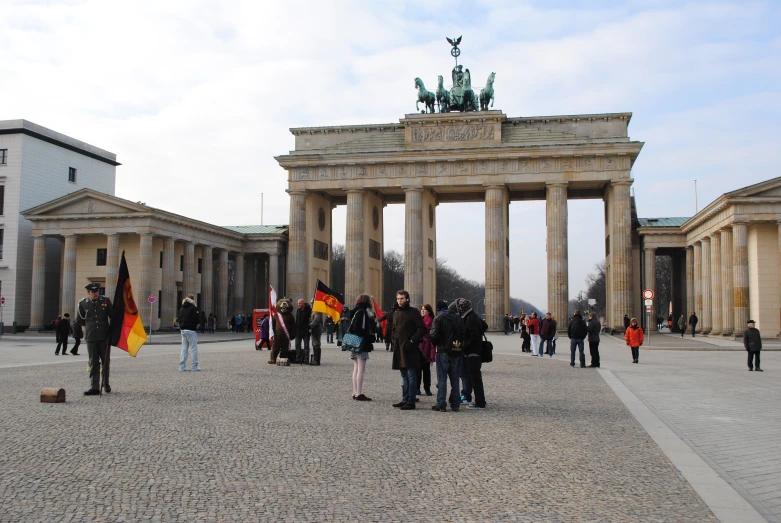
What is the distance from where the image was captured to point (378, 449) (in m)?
9.26

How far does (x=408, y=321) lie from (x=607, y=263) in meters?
52.6

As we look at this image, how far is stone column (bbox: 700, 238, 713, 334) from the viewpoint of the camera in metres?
51.5

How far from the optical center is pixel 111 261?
55.5 m

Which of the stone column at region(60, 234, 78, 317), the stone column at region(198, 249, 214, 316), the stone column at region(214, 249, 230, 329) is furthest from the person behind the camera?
the stone column at region(214, 249, 230, 329)

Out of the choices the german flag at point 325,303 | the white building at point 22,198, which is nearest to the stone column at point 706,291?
the german flag at point 325,303

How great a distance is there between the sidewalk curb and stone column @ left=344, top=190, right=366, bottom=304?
4952 centimetres

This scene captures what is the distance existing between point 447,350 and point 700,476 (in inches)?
226

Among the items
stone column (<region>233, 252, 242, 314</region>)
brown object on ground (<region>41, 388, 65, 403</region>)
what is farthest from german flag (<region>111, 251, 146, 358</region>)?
stone column (<region>233, 252, 242, 314</region>)

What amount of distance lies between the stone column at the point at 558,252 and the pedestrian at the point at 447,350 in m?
46.2

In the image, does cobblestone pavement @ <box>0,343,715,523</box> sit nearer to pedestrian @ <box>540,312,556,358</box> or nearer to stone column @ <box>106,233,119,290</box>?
pedestrian @ <box>540,312,556,358</box>

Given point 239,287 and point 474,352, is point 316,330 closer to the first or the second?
point 474,352

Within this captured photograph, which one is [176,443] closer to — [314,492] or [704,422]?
[314,492]

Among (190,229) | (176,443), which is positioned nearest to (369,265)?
(190,229)

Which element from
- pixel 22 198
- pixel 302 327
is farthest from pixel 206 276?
pixel 302 327
